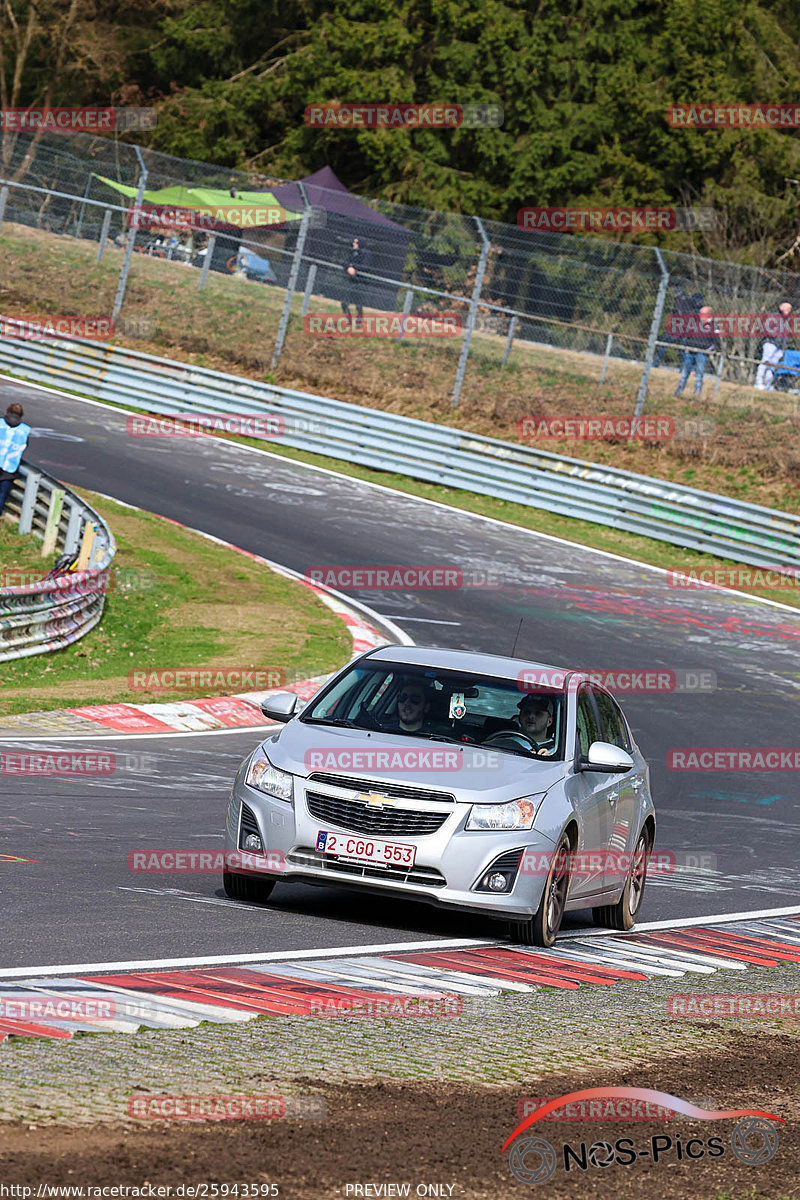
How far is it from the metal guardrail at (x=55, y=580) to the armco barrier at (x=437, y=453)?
8925 mm

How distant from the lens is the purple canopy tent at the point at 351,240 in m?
31.9

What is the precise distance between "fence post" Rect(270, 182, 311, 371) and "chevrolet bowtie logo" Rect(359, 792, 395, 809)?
2379 centimetres

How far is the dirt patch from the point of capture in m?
4.41

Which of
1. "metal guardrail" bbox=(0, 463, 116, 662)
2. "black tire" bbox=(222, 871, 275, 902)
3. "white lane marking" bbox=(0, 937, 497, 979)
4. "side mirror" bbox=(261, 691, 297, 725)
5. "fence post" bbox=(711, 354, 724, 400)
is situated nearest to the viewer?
"white lane marking" bbox=(0, 937, 497, 979)

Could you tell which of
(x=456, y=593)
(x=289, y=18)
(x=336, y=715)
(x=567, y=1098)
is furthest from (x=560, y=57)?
(x=567, y=1098)

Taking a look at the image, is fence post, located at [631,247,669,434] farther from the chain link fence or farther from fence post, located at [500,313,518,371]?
fence post, located at [500,313,518,371]

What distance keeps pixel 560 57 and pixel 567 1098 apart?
5422 cm

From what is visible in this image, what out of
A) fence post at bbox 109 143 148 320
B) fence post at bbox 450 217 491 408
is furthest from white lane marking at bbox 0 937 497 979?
fence post at bbox 109 143 148 320

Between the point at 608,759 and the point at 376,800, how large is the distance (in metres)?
1.41

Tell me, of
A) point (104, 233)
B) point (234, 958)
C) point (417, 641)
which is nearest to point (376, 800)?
point (234, 958)

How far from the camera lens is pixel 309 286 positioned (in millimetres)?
33250

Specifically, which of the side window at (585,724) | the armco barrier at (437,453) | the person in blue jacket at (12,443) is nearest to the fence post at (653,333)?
the armco barrier at (437,453)

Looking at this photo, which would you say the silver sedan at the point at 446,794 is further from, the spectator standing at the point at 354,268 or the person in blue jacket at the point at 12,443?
the spectator standing at the point at 354,268

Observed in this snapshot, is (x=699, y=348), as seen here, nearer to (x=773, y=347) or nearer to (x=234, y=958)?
(x=773, y=347)
